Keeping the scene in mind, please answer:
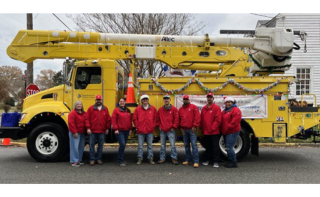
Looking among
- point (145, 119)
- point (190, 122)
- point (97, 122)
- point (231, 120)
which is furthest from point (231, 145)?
point (97, 122)

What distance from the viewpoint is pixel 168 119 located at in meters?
6.93

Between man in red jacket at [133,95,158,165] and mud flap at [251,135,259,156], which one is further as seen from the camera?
mud flap at [251,135,259,156]

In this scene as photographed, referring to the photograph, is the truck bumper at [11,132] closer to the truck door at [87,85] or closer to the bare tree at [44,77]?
the truck door at [87,85]

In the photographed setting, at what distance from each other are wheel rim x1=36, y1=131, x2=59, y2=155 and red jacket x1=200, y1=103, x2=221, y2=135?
3.97m

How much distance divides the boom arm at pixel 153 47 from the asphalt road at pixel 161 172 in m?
2.83

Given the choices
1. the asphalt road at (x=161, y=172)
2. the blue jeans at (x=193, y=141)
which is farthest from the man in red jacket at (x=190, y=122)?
the asphalt road at (x=161, y=172)

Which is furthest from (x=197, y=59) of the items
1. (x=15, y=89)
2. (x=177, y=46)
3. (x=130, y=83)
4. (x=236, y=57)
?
(x=15, y=89)

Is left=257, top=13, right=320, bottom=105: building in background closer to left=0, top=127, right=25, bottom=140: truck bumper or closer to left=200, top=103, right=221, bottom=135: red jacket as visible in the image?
left=200, top=103, right=221, bottom=135: red jacket

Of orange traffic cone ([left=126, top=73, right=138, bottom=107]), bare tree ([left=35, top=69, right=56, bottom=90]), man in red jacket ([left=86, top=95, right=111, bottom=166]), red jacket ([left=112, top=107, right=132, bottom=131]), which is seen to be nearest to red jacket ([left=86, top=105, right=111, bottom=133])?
man in red jacket ([left=86, top=95, right=111, bottom=166])

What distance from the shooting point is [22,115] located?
290 inches

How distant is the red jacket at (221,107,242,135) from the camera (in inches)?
258

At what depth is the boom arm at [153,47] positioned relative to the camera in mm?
7551

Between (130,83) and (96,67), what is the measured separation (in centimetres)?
105

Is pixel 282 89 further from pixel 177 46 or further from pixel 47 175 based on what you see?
pixel 47 175
